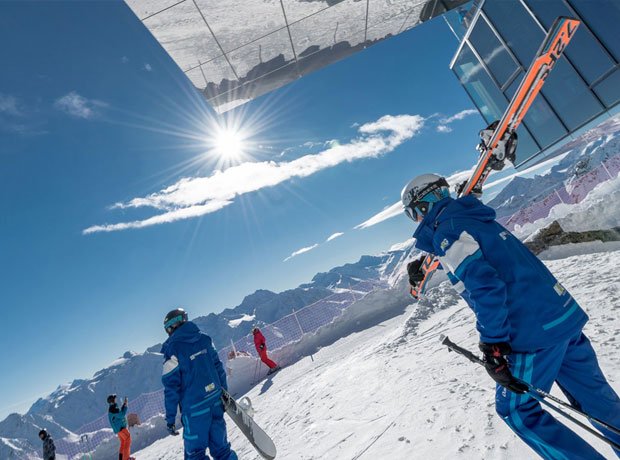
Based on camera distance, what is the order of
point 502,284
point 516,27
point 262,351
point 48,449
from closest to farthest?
1. point 502,284
2. point 48,449
3. point 516,27
4. point 262,351

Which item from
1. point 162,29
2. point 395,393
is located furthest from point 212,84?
point 395,393

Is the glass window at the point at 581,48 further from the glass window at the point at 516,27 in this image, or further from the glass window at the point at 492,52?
the glass window at the point at 492,52

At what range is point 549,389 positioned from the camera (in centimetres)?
219

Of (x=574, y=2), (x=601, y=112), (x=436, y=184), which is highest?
(x=574, y=2)

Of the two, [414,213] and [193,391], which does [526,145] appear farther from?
[193,391]

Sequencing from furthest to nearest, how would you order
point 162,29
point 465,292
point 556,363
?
1. point 162,29
2. point 465,292
3. point 556,363

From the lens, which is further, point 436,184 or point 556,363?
point 436,184

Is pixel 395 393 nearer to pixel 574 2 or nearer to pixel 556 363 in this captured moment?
pixel 556 363

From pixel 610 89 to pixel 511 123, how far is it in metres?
7.03

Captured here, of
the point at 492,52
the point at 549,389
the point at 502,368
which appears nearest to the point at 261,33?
the point at 492,52

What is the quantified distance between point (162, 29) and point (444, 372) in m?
7.65

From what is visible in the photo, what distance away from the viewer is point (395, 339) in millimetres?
8164

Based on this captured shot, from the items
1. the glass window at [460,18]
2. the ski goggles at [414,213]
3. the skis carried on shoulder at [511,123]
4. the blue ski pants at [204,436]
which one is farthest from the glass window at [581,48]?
the blue ski pants at [204,436]

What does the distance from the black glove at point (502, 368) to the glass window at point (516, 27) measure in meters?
9.78
